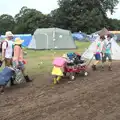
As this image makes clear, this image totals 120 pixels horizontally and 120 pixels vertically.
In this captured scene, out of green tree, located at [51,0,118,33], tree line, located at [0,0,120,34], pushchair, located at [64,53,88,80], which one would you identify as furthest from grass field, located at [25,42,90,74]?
tree line, located at [0,0,120,34]

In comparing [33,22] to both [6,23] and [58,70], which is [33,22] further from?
[58,70]

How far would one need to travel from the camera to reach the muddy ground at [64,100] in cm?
728

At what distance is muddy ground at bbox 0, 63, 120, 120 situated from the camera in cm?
728

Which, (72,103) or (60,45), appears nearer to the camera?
(72,103)

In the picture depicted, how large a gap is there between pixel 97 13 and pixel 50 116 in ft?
228

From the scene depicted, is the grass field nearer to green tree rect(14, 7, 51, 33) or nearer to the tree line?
the tree line

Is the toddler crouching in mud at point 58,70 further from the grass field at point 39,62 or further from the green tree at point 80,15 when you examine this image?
the green tree at point 80,15

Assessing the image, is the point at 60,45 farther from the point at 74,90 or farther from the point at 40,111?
the point at 40,111

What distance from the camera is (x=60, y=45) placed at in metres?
31.1

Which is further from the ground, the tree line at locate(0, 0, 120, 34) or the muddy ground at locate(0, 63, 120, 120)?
the tree line at locate(0, 0, 120, 34)

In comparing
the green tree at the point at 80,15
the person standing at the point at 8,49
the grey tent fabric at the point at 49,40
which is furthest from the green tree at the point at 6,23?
the person standing at the point at 8,49

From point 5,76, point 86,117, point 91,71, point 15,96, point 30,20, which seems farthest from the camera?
point 30,20

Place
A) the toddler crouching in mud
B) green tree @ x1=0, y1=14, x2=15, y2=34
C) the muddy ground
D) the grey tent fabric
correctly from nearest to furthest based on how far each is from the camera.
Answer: the muddy ground → the toddler crouching in mud → the grey tent fabric → green tree @ x1=0, y1=14, x2=15, y2=34

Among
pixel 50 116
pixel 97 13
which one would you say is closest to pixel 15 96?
pixel 50 116
